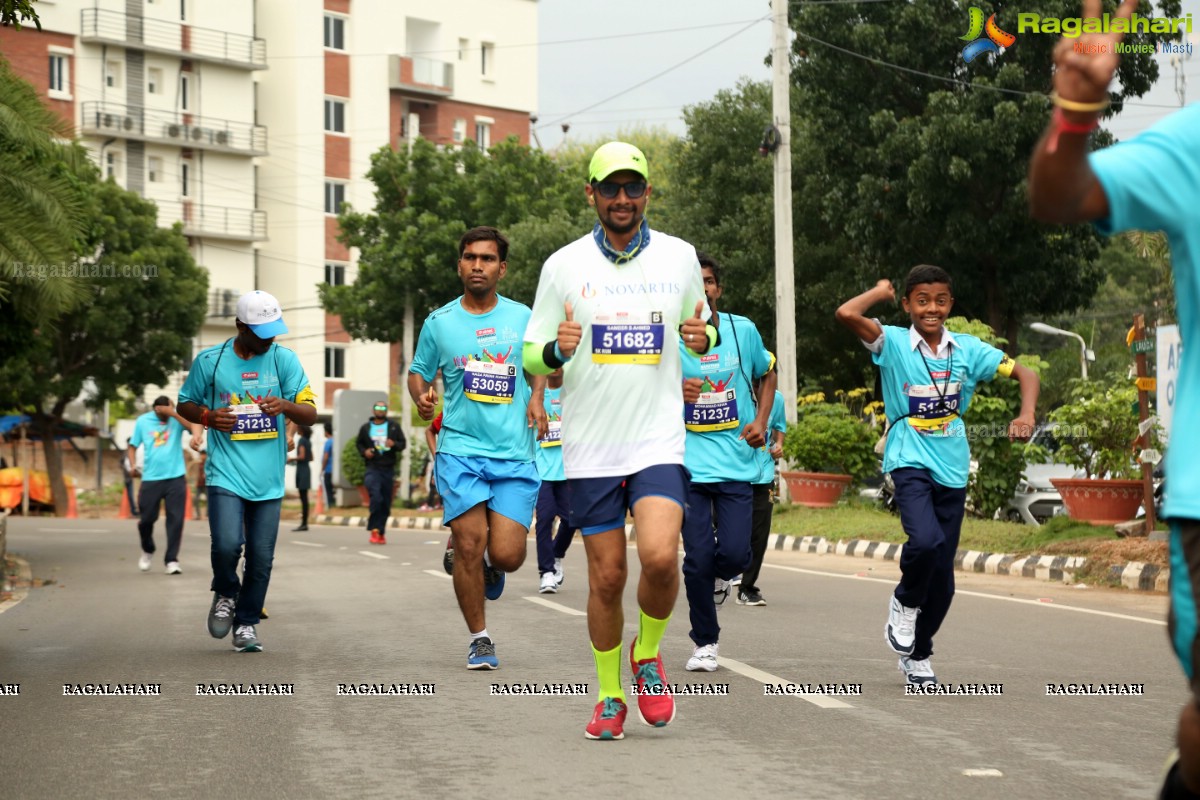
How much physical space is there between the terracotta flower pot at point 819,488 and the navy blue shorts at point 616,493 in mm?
18700

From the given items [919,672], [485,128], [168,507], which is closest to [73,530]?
[168,507]

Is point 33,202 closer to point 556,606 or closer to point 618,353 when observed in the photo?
point 556,606

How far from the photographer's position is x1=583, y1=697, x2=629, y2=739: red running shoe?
6.73 meters

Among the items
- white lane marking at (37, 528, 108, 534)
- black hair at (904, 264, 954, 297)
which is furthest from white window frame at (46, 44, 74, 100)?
black hair at (904, 264, 954, 297)

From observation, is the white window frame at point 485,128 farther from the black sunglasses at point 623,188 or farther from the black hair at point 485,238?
the black sunglasses at point 623,188

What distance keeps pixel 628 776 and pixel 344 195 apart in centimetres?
6220

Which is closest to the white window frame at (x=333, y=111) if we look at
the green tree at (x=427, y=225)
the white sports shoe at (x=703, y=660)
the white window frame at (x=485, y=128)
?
the white window frame at (x=485, y=128)

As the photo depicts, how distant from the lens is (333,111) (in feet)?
217

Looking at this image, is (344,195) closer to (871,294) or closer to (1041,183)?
(871,294)

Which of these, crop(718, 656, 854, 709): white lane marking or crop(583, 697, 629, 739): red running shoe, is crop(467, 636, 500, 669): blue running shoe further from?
crop(583, 697, 629, 739): red running shoe

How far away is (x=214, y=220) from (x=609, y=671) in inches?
2340

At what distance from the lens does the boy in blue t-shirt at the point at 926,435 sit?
8.20m

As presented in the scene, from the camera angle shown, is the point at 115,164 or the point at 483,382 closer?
the point at 483,382

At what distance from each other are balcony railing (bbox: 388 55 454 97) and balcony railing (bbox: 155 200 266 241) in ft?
25.5
